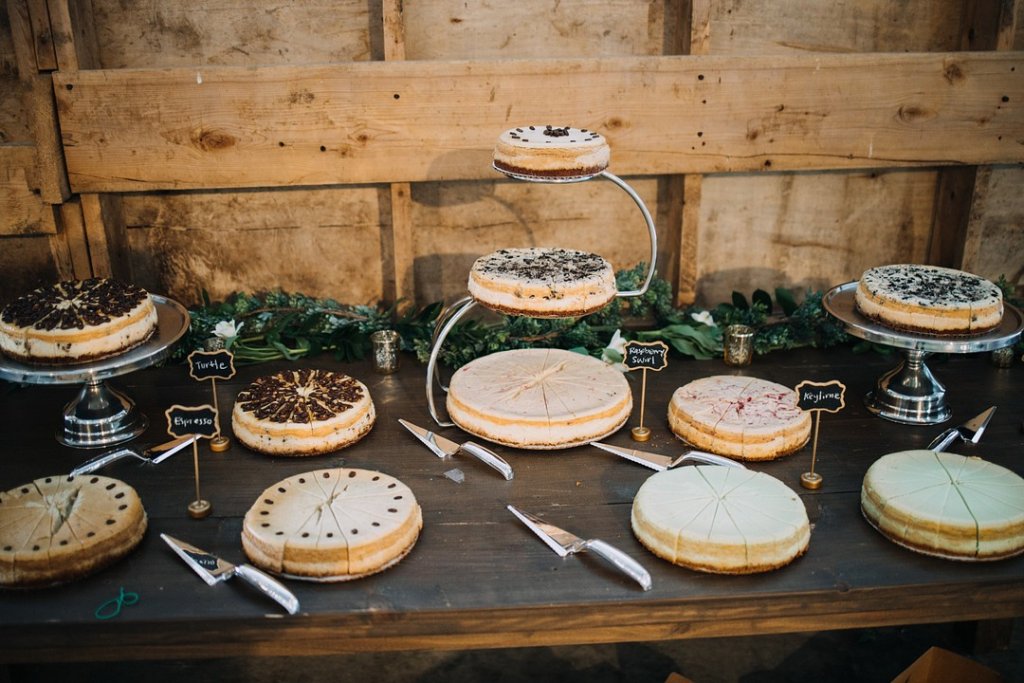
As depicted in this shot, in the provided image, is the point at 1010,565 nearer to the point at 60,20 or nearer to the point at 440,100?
the point at 440,100

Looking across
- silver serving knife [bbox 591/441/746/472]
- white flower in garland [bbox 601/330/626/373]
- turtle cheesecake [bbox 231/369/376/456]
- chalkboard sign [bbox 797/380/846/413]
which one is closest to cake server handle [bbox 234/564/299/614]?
turtle cheesecake [bbox 231/369/376/456]

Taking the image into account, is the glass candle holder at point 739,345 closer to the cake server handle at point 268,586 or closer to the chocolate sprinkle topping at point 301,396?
the chocolate sprinkle topping at point 301,396

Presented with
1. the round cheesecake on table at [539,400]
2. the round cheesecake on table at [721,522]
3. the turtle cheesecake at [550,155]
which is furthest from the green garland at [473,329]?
the round cheesecake on table at [721,522]

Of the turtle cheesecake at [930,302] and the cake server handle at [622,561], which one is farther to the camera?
the turtle cheesecake at [930,302]

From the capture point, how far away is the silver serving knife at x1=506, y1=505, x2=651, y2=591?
7.88ft

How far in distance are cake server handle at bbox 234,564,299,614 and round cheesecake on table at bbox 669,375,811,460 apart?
145cm

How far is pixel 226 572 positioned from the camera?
2.42 meters

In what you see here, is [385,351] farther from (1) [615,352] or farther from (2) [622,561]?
(2) [622,561]

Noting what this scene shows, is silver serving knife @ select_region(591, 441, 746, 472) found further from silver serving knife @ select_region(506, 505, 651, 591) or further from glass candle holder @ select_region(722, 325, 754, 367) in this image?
glass candle holder @ select_region(722, 325, 754, 367)

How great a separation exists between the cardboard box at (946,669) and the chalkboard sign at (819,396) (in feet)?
2.49

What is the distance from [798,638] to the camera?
11.5ft

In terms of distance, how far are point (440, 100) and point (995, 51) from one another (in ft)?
7.70

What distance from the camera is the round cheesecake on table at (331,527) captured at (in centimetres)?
240

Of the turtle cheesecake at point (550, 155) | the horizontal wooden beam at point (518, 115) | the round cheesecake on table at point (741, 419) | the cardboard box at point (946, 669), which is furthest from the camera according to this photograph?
the horizontal wooden beam at point (518, 115)
